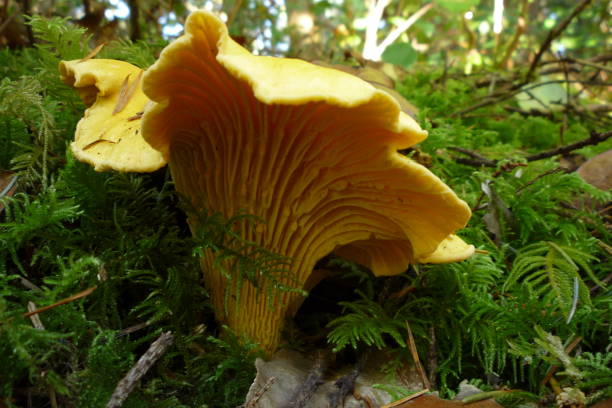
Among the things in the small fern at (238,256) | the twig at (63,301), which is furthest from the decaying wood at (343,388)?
the twig at (63,301)

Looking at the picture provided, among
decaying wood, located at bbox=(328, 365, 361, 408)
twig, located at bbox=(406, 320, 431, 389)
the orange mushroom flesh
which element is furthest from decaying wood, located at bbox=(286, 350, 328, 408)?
twig, located at bbox=(406, 320, 431, 389)

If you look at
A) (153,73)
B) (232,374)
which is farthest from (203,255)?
(153,73)

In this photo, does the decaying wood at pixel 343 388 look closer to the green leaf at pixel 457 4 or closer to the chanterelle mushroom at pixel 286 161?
the chanterelle mushroom at pixel 286 161

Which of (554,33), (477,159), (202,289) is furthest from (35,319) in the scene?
(554,33)

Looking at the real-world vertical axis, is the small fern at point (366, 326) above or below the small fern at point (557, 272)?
below

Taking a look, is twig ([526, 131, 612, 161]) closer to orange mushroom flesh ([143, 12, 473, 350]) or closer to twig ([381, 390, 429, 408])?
orange mushroom flesh ([143, 12, 473, 350])

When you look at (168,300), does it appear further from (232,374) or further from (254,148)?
(254,148)
